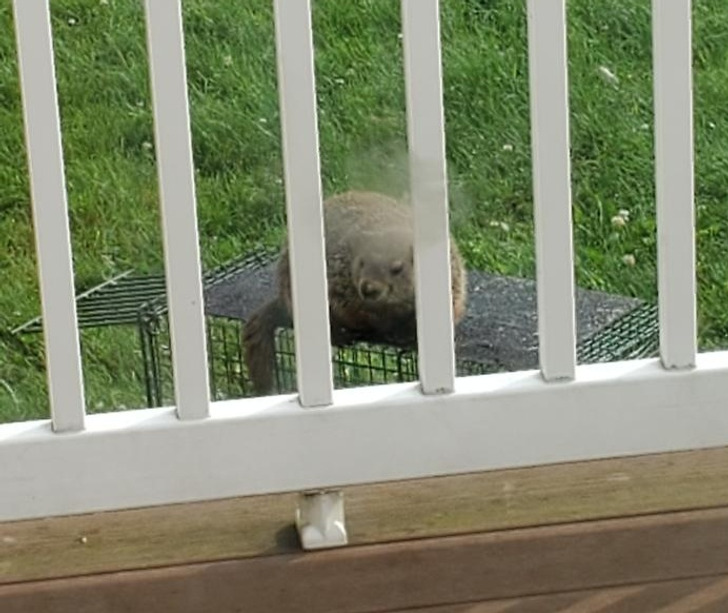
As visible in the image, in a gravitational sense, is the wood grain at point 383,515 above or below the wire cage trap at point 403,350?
below

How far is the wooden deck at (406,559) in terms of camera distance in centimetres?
172

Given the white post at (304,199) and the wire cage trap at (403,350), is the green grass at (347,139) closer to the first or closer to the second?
the wire cage trap at (403,350)

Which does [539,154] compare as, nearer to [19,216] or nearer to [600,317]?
[600,317]

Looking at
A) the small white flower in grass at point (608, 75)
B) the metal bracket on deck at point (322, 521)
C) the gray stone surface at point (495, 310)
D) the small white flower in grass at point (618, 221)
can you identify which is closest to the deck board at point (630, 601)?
the metal bracket on deck at point (322, 521)

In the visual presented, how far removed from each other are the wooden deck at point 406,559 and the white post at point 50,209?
0.19m

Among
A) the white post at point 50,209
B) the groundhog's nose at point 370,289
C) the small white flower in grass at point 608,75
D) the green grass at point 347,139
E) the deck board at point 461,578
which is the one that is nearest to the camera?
the white post at point 50,209

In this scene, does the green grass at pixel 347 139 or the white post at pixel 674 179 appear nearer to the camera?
the white post at pixel 674 179

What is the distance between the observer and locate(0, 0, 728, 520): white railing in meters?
1.61

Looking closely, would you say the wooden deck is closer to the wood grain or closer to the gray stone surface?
the wood grain

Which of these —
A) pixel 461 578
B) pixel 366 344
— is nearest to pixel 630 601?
pixel 461 578

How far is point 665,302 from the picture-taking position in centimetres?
172

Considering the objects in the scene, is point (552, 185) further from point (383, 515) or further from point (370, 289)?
point (370, 289)

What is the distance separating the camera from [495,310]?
2488mm

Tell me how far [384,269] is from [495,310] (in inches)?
9.6
